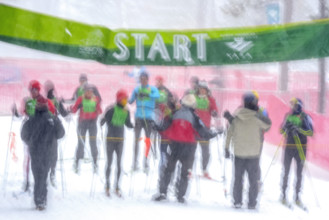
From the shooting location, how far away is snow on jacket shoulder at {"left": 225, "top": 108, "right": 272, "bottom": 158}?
3.68 m

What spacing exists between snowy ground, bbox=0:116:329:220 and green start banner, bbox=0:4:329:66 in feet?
2.07

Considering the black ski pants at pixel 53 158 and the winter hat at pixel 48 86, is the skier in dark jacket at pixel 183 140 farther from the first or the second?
the winter hat at pixel 48 86

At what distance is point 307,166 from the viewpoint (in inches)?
151

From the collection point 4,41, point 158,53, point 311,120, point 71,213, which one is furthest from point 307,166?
point 4,41

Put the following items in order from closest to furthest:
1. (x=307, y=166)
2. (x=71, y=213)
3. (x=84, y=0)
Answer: (x=71, y=213)
(x=84, y=0)
(x=307, y=166)

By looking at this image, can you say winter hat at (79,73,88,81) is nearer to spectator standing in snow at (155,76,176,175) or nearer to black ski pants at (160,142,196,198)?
spectator standing in snow at (155,76,176,175)

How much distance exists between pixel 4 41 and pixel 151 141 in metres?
1.36

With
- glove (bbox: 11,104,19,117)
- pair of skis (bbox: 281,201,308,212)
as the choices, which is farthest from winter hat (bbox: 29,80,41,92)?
pair of skis (bbox: 281,201,308,212)

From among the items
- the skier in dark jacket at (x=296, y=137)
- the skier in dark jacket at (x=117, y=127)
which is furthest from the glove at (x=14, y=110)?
the skier in dark jacket at (x=296, y=137)

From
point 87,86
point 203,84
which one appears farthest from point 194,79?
point 87,86

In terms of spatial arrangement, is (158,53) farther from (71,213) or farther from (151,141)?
(71,213)

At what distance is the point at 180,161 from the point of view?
3750 mm

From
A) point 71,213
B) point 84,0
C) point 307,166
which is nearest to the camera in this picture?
point 71,213

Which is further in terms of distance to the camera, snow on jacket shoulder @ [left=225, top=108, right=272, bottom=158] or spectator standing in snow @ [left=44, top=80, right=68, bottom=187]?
snow on jacket shoulder @ [left=225, top=108, right=272, bottom=158]
